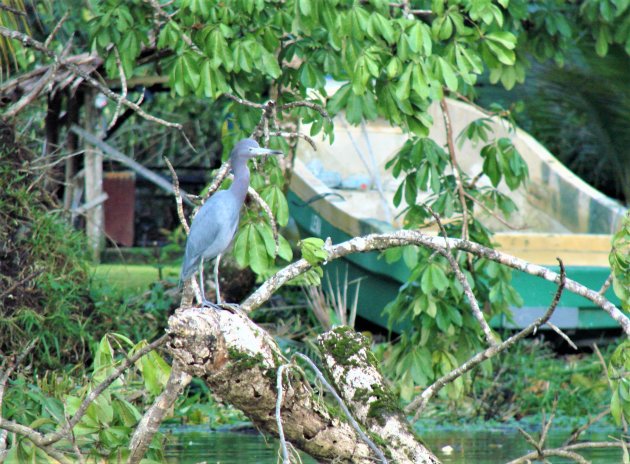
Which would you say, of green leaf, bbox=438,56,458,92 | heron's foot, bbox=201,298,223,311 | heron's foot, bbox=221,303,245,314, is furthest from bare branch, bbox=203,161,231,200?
green leaf, bbox=438,56,458,92

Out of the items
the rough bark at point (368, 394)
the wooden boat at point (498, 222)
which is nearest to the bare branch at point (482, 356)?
the rough bark at point (368, 394)

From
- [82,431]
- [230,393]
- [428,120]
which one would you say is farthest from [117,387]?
[428,120]

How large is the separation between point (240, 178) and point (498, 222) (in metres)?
5.72

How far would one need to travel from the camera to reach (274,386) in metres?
4.18

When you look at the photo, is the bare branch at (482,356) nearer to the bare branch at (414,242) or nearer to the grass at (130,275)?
the bare branch at (414,242)

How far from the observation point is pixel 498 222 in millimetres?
10203

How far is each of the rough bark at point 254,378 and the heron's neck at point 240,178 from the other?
0.78m

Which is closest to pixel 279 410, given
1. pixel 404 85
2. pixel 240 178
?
pixel 240 178

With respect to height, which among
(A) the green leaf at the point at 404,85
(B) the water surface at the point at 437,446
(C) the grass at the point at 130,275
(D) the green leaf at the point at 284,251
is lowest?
(B) the water surface at the point at 437,446

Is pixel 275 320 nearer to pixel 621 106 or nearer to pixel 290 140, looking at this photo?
pixel 290 140

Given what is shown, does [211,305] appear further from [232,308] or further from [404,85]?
[404,85]

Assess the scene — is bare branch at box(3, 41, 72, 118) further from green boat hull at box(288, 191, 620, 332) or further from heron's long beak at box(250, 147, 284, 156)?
heron's long beak at box(250, 147, 284, 156)

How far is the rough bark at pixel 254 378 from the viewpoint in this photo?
4000 millimetres

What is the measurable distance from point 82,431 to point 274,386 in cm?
94
